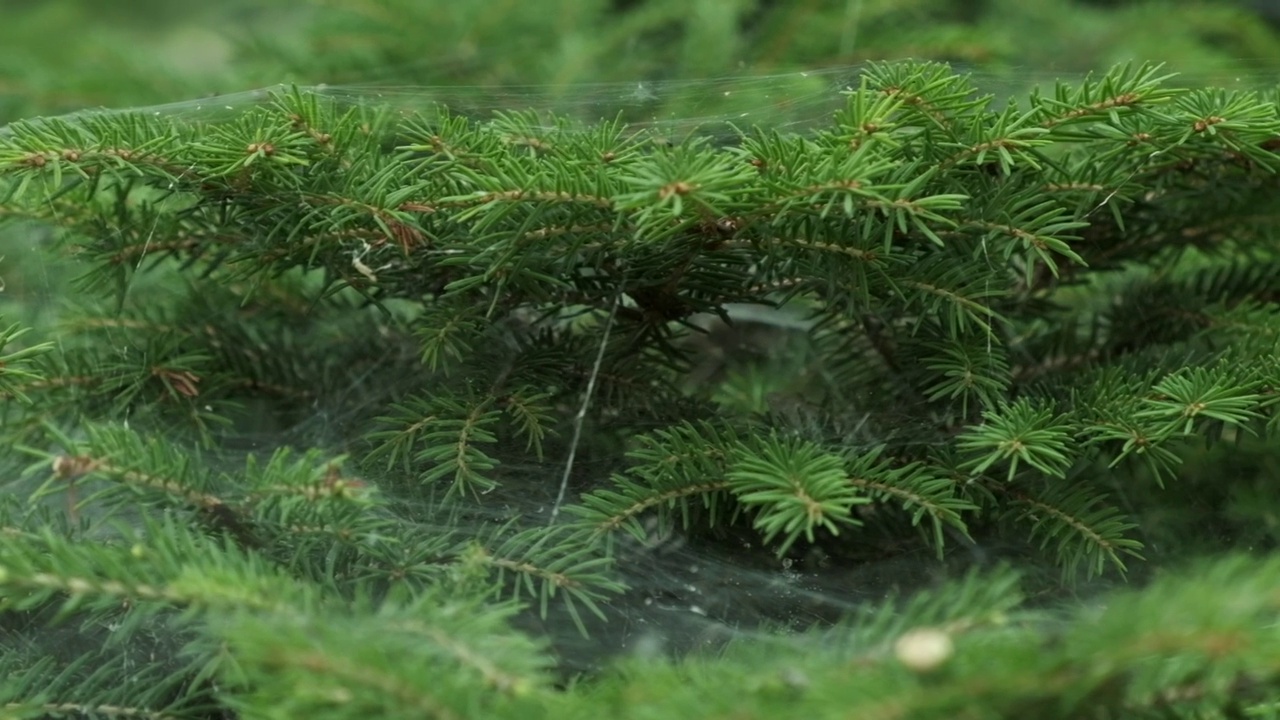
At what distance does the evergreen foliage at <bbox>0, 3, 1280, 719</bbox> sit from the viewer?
38cm

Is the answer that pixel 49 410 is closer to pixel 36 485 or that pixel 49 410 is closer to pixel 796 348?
pixel 36 485

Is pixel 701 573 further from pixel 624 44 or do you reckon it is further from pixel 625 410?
pixel 624 44

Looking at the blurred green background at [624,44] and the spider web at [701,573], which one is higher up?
the blurred green background at [624,44]

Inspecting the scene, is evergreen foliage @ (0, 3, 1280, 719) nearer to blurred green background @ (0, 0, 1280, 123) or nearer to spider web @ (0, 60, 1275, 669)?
spider web @ (0, 60, 1275, 669)

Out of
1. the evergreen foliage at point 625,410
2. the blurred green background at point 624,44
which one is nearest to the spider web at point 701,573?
the evergreen foliage at point 625,410

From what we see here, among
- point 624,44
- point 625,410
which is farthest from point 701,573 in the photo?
point 624,44

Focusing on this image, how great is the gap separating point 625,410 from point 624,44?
2.13ft

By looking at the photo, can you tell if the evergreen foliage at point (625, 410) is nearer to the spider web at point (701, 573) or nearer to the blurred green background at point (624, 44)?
the spider web at point (701, 573)

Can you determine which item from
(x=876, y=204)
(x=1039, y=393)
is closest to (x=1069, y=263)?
(x=1039, y=393)

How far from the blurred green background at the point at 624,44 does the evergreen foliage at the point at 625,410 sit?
407 millimetres

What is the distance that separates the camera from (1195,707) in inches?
14.1

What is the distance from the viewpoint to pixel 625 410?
1.86 ft

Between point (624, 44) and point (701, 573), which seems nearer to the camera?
point (701, 573)

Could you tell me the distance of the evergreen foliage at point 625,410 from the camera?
0.38 meters
